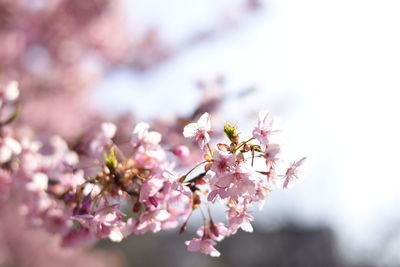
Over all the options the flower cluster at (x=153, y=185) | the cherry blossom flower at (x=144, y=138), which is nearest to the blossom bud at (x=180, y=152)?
the flower cluster at (x=153, y=185)

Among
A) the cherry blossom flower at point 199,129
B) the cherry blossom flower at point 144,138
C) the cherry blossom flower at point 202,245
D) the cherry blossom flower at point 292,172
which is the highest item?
the cherry blossom flower at point 144,138

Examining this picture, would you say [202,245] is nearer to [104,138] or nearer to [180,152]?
[180,152]

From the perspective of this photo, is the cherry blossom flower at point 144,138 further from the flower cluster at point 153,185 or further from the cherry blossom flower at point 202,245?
the cherry blossom flower at point 202,245

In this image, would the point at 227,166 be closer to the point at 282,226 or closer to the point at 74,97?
the point at 74,97

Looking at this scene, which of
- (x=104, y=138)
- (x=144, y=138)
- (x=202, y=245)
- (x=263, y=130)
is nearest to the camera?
(x=263, y=130)

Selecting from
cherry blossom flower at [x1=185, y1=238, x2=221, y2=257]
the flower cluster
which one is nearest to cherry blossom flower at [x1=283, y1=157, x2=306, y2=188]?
the flower cluster

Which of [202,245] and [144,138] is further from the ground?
[144,138]

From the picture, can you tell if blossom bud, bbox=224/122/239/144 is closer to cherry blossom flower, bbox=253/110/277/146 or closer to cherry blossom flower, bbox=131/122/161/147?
cherry blossom flower, bbox=253/110/277/146

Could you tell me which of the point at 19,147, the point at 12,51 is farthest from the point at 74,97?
the point at 19,147

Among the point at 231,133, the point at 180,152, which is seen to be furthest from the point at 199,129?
the point at 180,152
